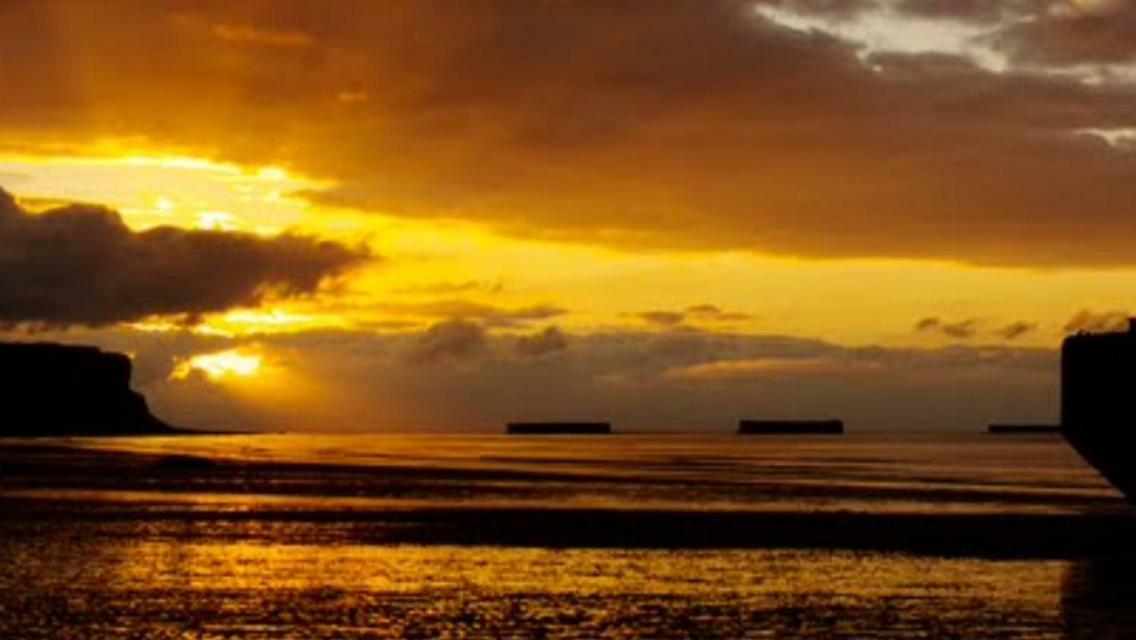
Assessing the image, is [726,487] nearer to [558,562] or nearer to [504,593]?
[558,562]

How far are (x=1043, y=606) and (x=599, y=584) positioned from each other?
43.0 ft

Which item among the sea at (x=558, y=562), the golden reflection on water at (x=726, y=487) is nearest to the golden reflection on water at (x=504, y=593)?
the sea at (x=558, y=562)

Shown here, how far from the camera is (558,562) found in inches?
2421

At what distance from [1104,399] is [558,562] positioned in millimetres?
27333

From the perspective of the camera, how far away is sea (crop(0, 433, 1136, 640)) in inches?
1768

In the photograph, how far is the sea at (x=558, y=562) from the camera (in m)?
44.9

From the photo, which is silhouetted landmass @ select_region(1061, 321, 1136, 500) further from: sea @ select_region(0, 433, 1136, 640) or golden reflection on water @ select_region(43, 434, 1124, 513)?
golden reflection on water @ select_region(43, 434, 1124, 513)

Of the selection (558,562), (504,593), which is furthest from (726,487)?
(504,593)

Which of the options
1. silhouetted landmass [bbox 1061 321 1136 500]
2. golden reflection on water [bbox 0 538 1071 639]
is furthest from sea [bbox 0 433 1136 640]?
silhouetted landmass [bbox 1061 321 1136 500]

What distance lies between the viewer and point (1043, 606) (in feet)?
163

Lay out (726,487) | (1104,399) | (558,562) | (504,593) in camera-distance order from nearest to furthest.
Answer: (504,593), (558,562), (1104,399), (726,487)

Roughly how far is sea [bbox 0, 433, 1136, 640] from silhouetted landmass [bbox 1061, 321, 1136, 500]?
3.43m

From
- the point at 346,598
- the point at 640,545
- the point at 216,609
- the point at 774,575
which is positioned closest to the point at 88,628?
the point at 216,609

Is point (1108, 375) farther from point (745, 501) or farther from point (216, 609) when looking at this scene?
point (216, 609)
